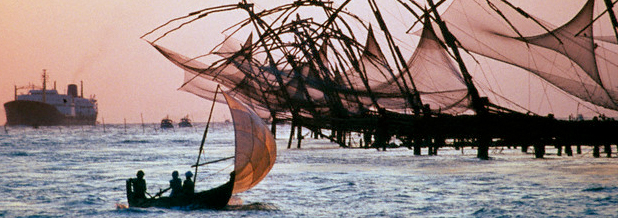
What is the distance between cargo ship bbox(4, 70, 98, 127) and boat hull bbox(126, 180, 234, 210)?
526 ft

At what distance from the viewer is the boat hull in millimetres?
14961

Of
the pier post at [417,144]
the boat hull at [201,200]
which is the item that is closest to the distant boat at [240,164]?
the boat hull at [201,200]

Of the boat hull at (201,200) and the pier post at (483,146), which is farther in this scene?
the pier post at (483,146)

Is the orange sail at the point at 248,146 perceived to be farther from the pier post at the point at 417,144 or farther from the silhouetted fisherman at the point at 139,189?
the pier post at the point at 417,144

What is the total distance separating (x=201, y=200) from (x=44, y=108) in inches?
6579

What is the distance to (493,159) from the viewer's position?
28.9 meters

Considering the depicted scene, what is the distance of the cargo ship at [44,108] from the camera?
169500 mm

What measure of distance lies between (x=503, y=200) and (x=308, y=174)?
9010 millimetres

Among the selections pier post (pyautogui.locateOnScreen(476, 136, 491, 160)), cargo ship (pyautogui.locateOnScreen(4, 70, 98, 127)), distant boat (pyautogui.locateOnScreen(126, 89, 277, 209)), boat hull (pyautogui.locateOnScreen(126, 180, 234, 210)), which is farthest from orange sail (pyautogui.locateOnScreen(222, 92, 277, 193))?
cargo ship (pyautogui.locateOnScreen(4, 70, 98, 127))

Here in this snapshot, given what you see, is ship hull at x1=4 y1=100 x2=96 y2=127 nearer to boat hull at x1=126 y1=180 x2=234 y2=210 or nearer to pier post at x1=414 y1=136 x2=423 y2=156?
pier post at x1=414 y1=136 x2=423 y2=156

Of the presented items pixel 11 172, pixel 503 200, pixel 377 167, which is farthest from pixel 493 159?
pixel 11 172

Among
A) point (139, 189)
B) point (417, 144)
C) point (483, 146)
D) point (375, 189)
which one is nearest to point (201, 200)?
point (139, 189)

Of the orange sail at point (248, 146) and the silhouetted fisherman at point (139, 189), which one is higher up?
the orange sail at point (248, 146)

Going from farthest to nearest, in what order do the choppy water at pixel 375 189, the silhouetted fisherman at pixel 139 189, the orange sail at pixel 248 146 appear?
1. the silhouetted fisherman at pixel 139 189
2. the choppy water at pixel 375 189
3. the orange sail at pixel 248 146
